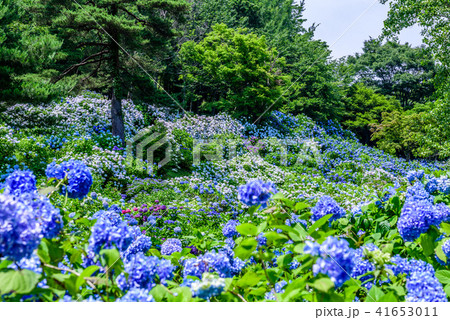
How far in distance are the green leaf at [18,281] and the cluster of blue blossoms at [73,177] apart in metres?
Result: 0.67

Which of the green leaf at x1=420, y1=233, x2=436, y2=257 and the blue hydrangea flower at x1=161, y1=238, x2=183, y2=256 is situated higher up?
the green leaf at x1=420, y1=233, x2=436, y2=257

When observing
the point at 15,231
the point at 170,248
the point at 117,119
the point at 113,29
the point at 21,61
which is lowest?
the point at 170,248

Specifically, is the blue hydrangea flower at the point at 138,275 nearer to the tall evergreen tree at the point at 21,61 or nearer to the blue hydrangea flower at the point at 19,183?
the blue hydrangea flower at the point at 19,183

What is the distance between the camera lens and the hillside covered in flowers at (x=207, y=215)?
94 centimetres

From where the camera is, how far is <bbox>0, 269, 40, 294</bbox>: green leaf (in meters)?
0.75

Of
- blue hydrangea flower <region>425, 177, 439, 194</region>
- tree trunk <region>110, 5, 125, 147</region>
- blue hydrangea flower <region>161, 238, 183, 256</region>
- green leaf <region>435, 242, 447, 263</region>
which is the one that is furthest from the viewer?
tree trunk <region>110, 5, 125, 147</region>

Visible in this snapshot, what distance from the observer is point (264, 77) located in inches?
463

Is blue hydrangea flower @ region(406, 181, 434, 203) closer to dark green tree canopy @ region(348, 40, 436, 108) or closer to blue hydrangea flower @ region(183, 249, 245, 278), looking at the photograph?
blue hydrangea flower @ region(183, 249, 245, 278)

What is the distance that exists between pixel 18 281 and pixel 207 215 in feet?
12.9

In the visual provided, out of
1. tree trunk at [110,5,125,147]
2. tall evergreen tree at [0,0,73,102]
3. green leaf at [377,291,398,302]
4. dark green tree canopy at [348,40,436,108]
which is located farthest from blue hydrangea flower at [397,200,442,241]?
dark green tree canopy at [348,40,436,108]

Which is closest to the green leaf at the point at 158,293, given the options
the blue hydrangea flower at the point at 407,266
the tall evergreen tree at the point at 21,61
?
Result: the blue hydrangea flower at the point at 407,266

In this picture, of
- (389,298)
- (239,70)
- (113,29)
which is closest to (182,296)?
(389,298)

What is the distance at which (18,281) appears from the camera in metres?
0.77

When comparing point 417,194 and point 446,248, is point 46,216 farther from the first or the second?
point 417,194
